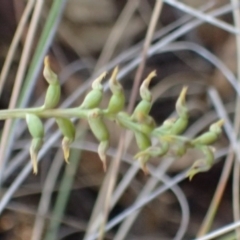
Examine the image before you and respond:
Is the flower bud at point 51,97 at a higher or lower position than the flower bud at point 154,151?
higher

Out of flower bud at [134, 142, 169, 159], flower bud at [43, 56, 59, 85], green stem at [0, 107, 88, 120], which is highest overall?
flower bud at [43, 56, 59, 85]

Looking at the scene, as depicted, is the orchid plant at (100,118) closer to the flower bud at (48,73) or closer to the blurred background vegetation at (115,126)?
the flower bud at (48,73)

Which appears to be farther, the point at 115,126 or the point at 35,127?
the point at 115,126

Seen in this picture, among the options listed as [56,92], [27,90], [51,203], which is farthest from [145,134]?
[51,203]

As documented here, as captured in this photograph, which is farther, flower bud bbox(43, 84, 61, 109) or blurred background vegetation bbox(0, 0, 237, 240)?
blurred background vegetation bbox(0, 0, 237, 240)

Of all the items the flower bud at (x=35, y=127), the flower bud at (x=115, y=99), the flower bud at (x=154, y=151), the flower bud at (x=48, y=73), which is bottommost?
the flower bud at (x=154, y=151)

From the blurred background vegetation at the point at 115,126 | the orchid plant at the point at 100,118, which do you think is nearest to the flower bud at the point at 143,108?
the orchid plant at the point at 100,118

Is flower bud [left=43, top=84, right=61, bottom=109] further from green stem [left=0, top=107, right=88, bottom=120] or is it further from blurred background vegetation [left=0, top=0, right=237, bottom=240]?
blurred background vegetation [left=0, top=0, right=237, bottom=240]

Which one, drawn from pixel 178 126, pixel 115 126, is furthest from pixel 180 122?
pixel 115 126

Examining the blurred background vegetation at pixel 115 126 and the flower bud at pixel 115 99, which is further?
the blurred background vegetation at pixel 115 126

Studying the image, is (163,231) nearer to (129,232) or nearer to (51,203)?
(129,232)

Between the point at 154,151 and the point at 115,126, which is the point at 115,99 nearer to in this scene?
the point at 154,151

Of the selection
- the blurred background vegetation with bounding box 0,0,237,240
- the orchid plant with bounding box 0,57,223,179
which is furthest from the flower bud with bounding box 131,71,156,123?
the blurred background vegetation with bounding box 0,0,237,240
